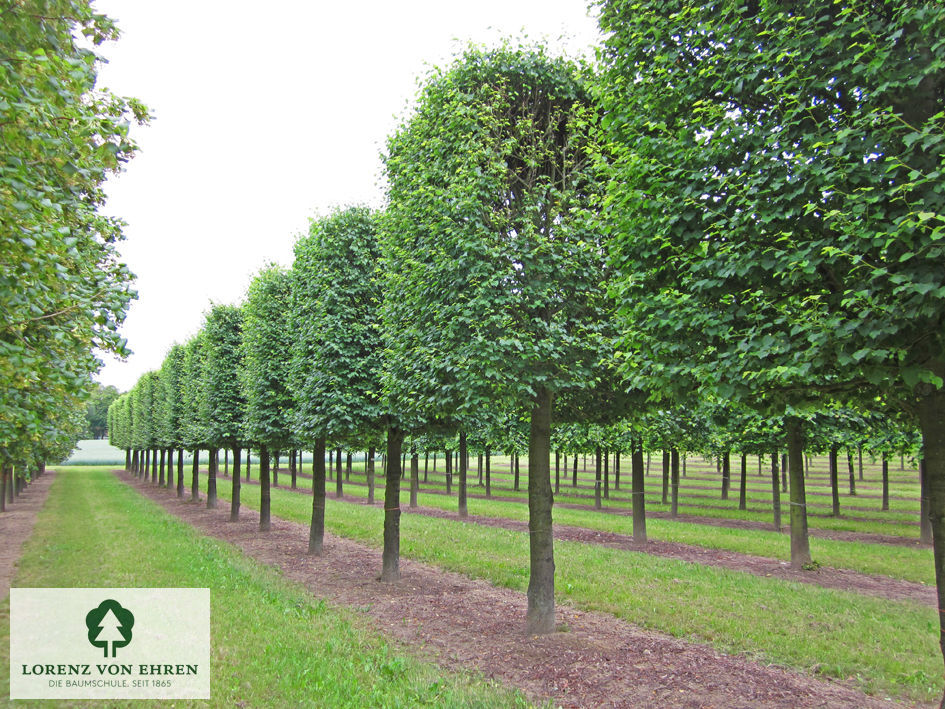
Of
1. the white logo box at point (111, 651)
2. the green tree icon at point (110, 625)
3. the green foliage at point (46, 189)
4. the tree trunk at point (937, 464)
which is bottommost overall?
the white logo box at point (111, 651)

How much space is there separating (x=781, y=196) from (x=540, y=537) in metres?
6.65

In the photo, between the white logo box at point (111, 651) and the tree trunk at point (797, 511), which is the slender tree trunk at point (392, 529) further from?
the tree trunk at point (797, 511)

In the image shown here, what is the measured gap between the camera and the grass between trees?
7156 millimetres

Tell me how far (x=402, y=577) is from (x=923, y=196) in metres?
13.5

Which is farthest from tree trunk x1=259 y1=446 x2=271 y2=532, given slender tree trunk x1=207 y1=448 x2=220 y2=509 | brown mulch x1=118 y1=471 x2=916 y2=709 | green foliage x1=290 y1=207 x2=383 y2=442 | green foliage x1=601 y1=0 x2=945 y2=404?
green foliage x1=601 y1=0 x2=945 y2=404

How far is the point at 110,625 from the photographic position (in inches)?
343

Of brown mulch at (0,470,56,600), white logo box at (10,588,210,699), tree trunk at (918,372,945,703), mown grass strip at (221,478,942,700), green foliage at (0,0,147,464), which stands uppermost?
green foliage at (0,0,147,464)

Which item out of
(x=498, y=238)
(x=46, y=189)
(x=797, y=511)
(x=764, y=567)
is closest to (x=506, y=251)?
(x=498, y=238)

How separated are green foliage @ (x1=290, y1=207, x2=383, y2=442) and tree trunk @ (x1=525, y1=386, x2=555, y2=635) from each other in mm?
4943

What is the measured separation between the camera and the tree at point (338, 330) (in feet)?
48.4

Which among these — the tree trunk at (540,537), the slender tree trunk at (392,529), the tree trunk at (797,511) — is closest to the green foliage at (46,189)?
the tree trunk at (540,537)

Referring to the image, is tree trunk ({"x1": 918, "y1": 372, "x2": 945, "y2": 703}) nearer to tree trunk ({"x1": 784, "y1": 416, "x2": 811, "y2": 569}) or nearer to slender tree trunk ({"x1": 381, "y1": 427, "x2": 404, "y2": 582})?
slender tree trunk ({"x1": 381, "y1": 427, "x2": 404, "y2": 582})

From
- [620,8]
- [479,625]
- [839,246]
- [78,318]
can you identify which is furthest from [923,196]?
[479,625]

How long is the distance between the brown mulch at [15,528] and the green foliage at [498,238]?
1185 cm
